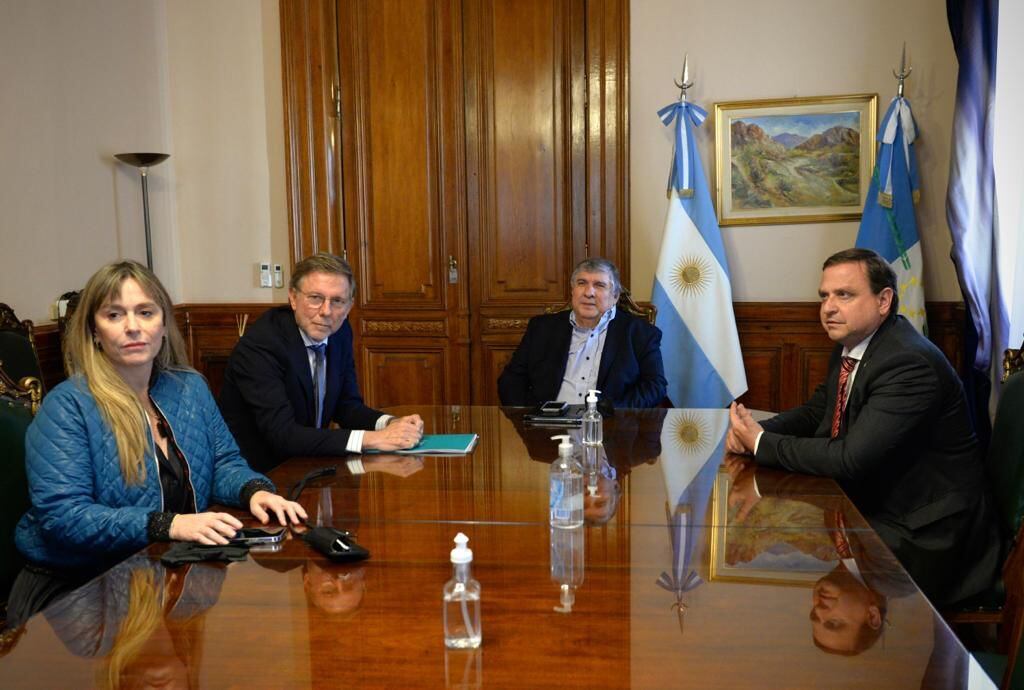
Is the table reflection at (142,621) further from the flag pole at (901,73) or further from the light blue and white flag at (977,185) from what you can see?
the flag pole at (901,73)

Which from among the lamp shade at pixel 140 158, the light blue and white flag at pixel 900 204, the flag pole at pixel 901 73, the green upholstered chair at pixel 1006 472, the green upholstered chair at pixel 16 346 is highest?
the flag pole at pixel 901 73

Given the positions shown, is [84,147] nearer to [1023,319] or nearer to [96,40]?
[96,40]

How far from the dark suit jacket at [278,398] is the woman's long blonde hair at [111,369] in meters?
0.57

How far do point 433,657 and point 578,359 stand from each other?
2.71 meters

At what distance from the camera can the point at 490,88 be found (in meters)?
4.83

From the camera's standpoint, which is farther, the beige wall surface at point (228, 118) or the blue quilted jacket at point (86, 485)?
the beige wall surface at point (228, 118)

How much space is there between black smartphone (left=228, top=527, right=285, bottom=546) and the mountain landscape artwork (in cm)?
349

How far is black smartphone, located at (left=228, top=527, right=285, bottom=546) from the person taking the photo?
1639 mm

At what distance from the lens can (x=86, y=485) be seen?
1.82 m

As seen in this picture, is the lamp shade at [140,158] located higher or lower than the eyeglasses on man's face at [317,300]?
higher

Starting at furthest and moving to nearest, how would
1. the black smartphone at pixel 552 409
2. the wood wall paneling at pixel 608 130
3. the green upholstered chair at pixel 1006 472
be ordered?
the wood wall paneling at pixel 608 130
the black smartphone at pixel 552 409
the green upholstered chair at pixel 1006 472

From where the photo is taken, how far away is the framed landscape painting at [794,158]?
441cm

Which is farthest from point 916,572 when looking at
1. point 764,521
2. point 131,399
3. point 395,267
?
point 395,267

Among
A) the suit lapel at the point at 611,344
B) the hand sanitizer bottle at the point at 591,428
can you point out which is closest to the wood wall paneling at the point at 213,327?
the suit lapel at the point at 611,344
